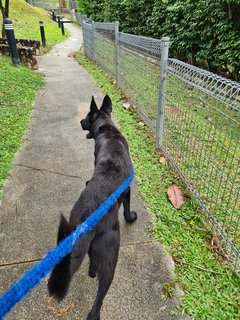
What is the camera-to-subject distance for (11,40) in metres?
7.99

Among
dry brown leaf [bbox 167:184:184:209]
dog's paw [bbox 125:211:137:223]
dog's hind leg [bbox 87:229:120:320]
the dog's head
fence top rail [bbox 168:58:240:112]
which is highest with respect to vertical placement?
fence top rail [bbox 168:58:240:112]

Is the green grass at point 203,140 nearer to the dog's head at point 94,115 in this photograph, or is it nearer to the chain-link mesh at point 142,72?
the chain-link mesh at point 142,72

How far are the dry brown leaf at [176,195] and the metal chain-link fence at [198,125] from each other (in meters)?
0.14

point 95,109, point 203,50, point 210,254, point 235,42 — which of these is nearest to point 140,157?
point 95,109

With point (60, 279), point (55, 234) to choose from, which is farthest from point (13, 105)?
point (60, 279)

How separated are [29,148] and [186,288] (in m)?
3.07

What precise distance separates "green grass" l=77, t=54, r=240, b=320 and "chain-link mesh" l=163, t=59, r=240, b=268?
0.15 metres

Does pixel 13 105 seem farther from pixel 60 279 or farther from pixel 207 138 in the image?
pixel 60 279

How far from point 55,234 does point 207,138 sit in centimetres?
179

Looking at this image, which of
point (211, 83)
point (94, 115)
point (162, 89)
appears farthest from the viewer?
point (162, 89)

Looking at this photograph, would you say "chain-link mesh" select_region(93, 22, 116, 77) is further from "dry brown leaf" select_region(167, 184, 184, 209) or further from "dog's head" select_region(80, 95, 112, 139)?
"dry brown leaf" select_region(167, 184, 184, 209)

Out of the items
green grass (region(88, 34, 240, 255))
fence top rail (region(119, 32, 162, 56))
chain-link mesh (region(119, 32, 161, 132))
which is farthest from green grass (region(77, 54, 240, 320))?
fence top rail (region(119, 32, 162, 56))

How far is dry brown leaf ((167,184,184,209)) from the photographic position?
9.69ft

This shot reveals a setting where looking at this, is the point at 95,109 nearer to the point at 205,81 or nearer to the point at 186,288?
the point at 205,81
